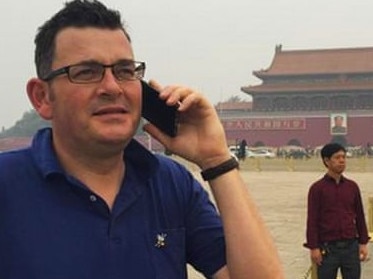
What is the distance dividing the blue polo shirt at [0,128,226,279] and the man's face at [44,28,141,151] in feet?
0.28

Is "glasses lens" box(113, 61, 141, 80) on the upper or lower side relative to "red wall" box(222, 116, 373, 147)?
upper

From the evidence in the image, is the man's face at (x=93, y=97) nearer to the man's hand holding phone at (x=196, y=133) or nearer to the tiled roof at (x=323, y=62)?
the man's hand holding phone at (x=196, y=133)

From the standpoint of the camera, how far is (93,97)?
4.48 feet

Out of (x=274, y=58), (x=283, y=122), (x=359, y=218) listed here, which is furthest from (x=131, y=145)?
(x=274, y=58)

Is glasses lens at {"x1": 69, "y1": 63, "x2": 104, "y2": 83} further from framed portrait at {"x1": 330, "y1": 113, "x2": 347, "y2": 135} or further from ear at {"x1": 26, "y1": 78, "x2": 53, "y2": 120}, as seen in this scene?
framed portrait at {"x1": 330, "y1": 113, "x2": 347, "y2": 135}

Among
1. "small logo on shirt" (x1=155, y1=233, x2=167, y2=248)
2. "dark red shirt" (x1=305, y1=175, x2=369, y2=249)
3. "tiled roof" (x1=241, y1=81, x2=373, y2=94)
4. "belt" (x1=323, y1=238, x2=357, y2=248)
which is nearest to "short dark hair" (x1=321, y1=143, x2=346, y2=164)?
"dark red shirt" (x1=305, y1=175, x2=369, y2=249)

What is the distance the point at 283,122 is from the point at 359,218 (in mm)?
49418

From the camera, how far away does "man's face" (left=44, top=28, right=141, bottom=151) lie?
53.7 inches

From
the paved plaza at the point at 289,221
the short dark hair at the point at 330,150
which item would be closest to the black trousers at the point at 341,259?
the short dark hair at the point at 330,150

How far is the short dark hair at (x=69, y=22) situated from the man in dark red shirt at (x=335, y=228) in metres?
3.13

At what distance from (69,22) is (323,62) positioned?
57770 millimetres

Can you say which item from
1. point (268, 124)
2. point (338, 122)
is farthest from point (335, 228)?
point (268, 124)

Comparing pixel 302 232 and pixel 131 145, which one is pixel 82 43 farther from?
pixel 302 232

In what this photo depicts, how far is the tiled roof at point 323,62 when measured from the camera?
5644 centimetres
